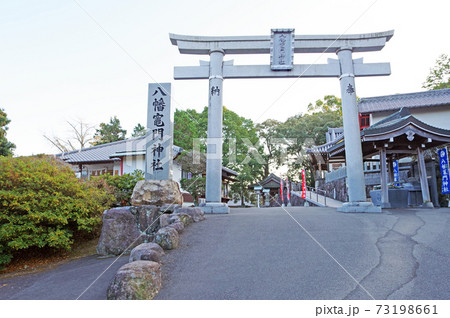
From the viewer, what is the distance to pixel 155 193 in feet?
27.3

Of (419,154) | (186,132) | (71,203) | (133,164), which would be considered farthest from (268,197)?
(71,203)

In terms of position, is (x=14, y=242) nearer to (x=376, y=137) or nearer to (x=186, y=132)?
(x=376, y=137)

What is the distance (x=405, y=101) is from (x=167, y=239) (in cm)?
1785

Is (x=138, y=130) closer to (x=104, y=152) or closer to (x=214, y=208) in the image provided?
(x=104, y=152)

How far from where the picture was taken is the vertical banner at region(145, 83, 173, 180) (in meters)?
8.71

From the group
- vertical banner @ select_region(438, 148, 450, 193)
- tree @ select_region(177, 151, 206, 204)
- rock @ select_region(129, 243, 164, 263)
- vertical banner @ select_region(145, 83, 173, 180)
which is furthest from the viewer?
tree @ select_region(177, 151, 206, 204)

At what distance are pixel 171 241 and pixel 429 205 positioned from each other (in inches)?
418

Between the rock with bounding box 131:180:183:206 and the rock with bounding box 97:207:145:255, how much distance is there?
1.83 feet

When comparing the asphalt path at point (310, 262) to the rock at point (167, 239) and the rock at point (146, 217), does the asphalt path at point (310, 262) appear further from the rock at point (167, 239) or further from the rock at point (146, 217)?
→ the rock at point (146, 217)

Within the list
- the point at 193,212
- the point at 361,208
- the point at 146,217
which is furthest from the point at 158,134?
the point at 361,208

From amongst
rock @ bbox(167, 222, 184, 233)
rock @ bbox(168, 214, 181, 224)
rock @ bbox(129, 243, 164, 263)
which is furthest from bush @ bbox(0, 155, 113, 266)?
rock @ bbox(129, 243, 164, 263)

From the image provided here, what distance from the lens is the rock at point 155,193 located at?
8.25 meters

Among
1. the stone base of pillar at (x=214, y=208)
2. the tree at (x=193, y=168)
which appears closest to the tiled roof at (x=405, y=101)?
the tree at (x=193, y=168)

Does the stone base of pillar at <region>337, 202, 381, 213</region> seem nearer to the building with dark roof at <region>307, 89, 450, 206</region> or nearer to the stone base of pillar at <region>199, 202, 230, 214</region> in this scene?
the building with dark roof at <region>307, 89, 450, 206</region>
